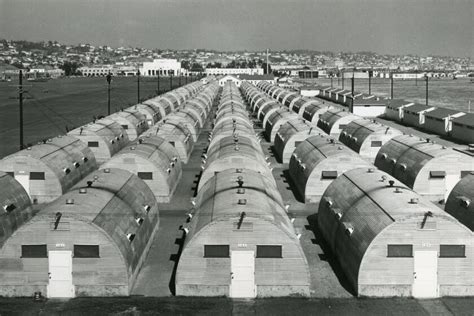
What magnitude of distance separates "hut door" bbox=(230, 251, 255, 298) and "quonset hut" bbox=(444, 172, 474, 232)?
Answer: 11.7 metres

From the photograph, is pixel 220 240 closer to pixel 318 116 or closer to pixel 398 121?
pixel 318 116

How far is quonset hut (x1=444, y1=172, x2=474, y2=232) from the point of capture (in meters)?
28.6

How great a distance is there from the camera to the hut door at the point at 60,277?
22.9 meters

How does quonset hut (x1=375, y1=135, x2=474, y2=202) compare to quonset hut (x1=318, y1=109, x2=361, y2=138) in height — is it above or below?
below

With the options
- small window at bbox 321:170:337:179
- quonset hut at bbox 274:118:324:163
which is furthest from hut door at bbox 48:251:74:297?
quonset hut at bbox 274:118:324:163

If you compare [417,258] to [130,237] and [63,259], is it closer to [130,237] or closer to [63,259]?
[130,237]

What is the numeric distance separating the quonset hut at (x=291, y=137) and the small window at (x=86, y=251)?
30.4 meters

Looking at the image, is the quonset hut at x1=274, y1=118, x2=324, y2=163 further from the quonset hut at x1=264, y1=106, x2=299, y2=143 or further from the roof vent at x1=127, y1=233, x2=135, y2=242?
the roof vent at x1=127, y1=233, x2=135, y2=242

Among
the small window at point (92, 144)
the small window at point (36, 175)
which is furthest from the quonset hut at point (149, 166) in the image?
the small window at point (92, 144)

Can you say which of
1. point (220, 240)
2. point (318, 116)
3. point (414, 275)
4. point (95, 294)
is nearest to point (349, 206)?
point (414, 275)

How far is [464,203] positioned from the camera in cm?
2933

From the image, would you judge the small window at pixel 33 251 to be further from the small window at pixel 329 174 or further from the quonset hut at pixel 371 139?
the quonset hut at pixel 371 139

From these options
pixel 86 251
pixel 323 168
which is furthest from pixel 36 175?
pixel 323 168

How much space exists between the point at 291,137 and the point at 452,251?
95.3 feet
